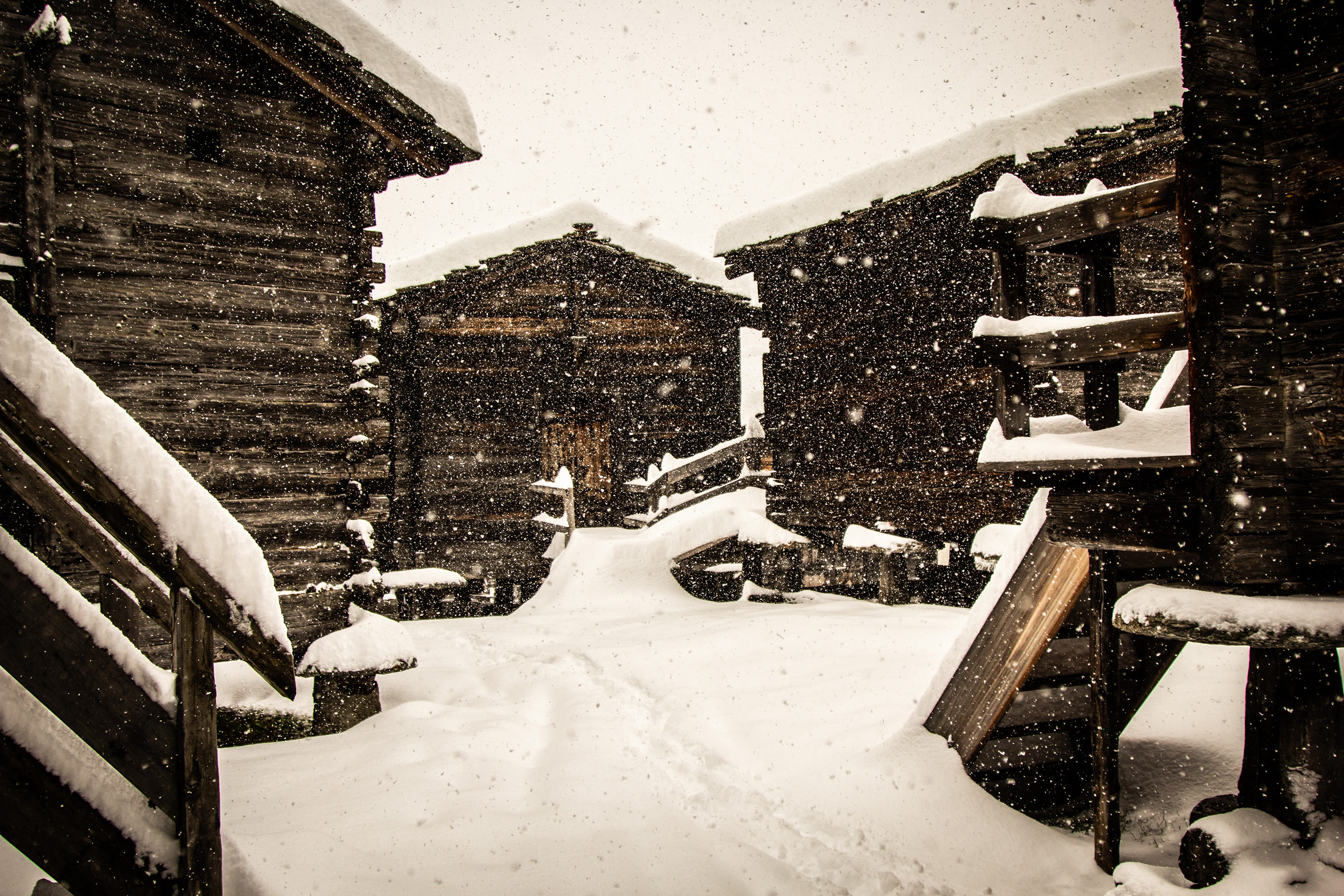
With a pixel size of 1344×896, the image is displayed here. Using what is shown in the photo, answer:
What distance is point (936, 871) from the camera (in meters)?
2.84

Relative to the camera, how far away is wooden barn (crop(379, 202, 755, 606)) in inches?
488

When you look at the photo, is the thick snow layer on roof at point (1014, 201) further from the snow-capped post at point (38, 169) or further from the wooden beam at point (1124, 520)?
the snow-capped post at point (38, 169)

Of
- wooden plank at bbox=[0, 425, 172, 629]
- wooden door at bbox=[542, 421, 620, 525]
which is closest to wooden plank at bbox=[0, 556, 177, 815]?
wooden plank at bbox=[0, 425, 172, 629]

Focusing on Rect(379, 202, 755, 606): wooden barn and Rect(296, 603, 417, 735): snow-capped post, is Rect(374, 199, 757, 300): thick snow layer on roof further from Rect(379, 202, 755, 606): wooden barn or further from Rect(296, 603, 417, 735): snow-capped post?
Rect(296, 603, 417, 735): snow-capped post

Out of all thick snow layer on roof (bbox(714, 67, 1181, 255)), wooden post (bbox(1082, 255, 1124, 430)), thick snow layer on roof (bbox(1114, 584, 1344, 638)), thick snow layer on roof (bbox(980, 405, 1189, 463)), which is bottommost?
thick snow layer on roof (bbox(1114, 584, 1344, 638))

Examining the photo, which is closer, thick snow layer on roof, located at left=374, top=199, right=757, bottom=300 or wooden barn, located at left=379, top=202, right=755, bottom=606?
wooden barn, located at left=379, top=202, right=755, bottom=606

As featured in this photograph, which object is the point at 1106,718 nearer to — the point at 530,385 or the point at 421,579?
the point at 421,579

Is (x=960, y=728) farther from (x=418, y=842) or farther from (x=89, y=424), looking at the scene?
(x=89, y=424)

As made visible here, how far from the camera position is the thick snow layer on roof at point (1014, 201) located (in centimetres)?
305

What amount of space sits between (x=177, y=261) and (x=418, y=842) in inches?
183

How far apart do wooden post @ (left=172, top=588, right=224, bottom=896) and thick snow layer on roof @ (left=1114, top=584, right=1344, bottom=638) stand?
2867mm

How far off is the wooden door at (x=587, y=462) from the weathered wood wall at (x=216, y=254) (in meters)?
6.88

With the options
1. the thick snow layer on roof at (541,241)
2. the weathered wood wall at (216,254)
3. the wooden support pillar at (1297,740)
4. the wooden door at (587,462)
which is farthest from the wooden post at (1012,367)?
the thick snow layer on roof at (541,241)

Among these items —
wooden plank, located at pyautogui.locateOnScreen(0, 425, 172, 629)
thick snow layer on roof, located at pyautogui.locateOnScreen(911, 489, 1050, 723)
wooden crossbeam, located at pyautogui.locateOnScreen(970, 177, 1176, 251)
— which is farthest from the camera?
thick snow layer on roof, located at pyautogui.locateOnScreen(911, 489, 1050, 723)
